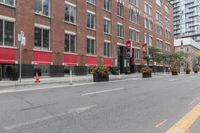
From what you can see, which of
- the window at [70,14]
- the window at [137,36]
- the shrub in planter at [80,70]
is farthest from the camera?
the window at [137,36]

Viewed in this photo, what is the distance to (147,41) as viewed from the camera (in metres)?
56.6

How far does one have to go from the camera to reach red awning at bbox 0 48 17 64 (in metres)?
23.4

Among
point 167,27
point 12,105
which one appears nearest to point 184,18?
point 167,27

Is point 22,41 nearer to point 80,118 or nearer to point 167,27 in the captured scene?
point 80,118

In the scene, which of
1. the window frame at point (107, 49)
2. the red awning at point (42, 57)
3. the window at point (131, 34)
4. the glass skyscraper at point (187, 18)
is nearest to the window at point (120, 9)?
the window at point (131, 34)

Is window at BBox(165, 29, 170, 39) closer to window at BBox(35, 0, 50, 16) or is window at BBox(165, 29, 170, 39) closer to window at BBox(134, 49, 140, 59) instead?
window at BBox(134, 49, 140, 59)

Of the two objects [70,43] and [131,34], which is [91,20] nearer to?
[70,43]

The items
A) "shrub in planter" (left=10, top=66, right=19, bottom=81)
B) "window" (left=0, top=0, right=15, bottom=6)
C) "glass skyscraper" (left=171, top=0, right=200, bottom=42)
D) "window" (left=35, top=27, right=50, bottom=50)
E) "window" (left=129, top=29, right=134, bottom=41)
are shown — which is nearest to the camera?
"shrub in planter" (left=10, top=66, right=19, bottom=81)

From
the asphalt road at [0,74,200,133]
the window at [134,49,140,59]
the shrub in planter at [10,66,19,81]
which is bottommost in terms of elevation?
the asphalt road at [0,74,200,133]

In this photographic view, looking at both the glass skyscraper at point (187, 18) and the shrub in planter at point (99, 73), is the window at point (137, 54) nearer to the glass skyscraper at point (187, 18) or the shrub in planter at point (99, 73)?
the shrub in planter at point (99, 73)

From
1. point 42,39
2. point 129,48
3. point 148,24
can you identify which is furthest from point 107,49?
point 148,24

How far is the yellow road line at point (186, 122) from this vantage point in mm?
6242

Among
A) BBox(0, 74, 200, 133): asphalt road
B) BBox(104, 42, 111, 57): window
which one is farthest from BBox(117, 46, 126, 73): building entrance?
BBox(0, 74, 200, 133): asphalt road

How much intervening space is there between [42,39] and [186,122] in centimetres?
2278
